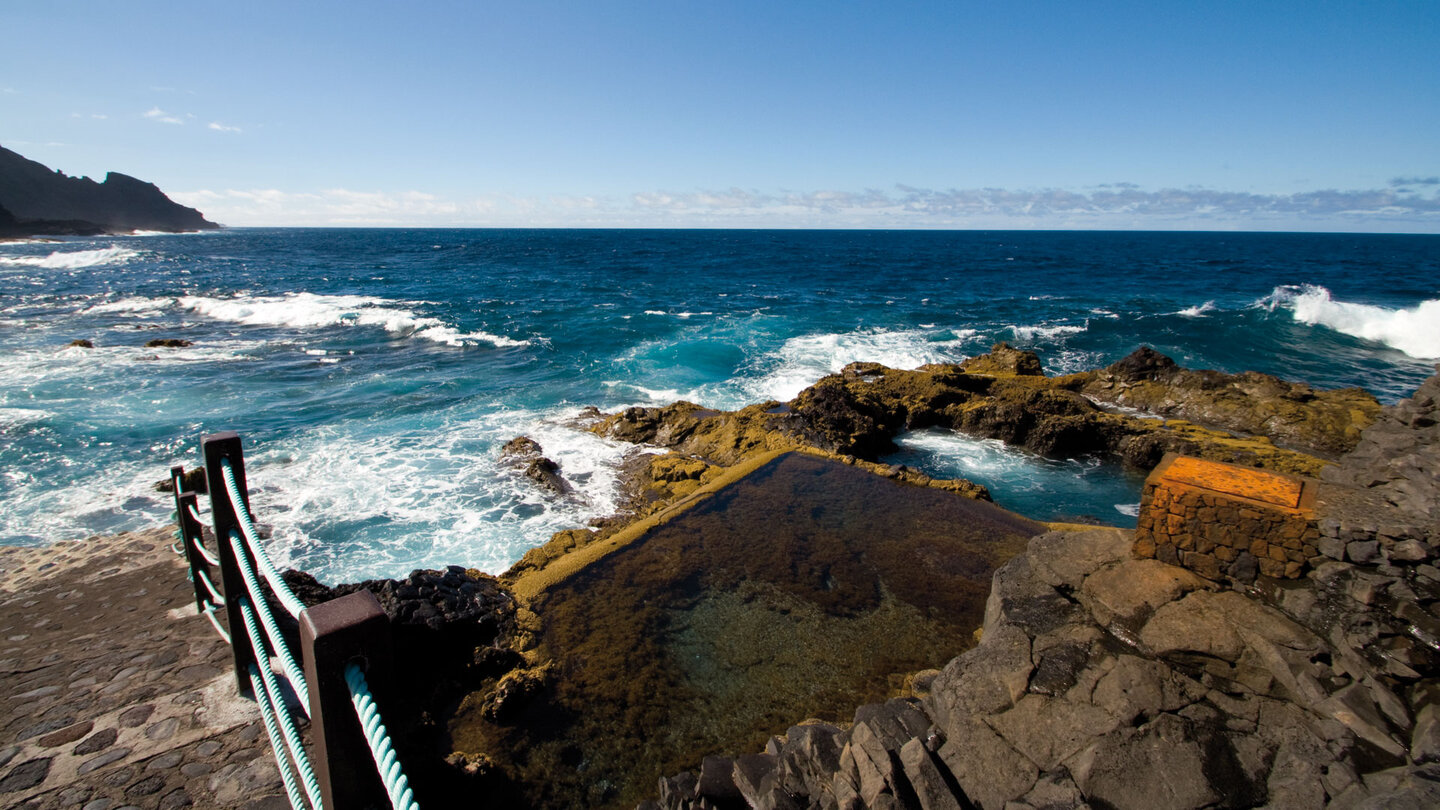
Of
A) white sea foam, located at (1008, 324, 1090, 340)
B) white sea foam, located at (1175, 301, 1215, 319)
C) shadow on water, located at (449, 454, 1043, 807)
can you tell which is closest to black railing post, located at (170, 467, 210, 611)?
shadow on water, located at (449, 454, 1043, 807)

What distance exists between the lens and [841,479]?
10242 millimetres

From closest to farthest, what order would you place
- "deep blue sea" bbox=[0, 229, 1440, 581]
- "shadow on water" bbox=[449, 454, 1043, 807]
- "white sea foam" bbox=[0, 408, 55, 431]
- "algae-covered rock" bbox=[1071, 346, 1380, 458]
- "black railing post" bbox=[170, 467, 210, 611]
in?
"black railing post" bbox=[170, 467, 210, 611] < "shadow on water" bbox=[449, 454, 1043, 807] < "deep blue sea" bbox=[0, 229, 1440, 581] < "algae-covered rock" bbox=[1071, 346, 1380, 458] < "white sea foam" bbox=[0, 408, 55, 431]

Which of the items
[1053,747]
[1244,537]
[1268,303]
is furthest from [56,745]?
[1268,303]

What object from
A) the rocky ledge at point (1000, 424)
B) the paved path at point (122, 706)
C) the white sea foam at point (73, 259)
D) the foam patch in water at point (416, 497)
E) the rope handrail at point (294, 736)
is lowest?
the foam patch in water at point (416, 497)

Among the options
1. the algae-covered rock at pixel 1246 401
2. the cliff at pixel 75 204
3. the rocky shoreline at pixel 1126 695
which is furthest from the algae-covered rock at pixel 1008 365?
the cliff at pixel 75 204

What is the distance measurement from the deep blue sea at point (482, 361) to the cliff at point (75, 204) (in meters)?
69.5

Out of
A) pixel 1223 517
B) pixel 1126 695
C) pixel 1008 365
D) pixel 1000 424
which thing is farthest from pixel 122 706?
pixel 1008 365

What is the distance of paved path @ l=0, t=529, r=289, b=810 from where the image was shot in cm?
371

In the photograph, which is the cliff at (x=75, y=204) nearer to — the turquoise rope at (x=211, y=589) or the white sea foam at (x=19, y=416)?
the white sea foam at (x=19, y=416)

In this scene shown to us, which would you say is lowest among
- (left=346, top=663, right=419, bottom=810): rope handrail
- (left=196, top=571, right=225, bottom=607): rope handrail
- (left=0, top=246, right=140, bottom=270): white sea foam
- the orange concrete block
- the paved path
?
the paved path

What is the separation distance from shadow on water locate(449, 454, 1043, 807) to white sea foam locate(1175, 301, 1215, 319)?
91.3 feet

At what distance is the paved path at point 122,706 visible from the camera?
3.71 m

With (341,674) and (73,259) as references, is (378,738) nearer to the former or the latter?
(341,674)

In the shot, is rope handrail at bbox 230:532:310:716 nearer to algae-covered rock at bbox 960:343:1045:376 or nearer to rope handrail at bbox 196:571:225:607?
rope handrail at bbox 196:571:225:607
